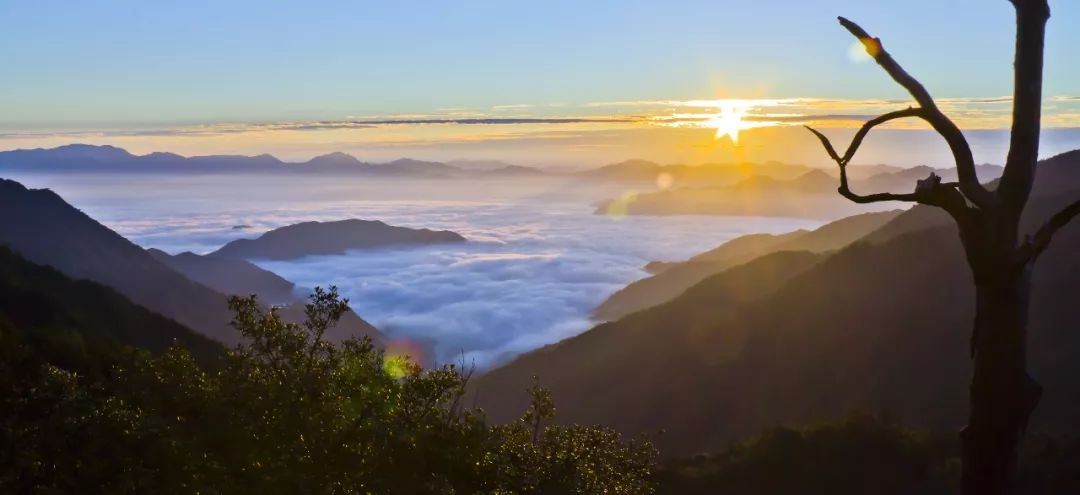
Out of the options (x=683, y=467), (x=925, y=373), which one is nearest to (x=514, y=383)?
(x=925, y=373)

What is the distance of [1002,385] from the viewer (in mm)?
8695

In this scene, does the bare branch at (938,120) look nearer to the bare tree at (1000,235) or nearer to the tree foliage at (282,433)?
the bare tree at (1000,235)

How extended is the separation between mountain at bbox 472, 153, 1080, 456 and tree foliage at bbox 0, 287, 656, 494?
42.9 meters

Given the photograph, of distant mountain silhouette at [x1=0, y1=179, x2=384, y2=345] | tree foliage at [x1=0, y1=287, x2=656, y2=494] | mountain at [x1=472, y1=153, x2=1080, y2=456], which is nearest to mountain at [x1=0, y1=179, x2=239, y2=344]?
distant mountain silhouette at [x1=0, y1=179, x2=384, y2=345]

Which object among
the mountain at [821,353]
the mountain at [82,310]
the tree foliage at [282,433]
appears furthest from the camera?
the mountain at [821,353]

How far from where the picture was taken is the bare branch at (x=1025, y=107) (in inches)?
328

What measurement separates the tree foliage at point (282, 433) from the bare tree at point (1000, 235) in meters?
7.41

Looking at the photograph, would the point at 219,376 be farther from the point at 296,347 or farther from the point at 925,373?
the point at 925,373

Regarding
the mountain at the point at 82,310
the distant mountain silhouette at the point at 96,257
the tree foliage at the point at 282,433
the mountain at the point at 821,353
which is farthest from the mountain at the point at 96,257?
the tree foliage at the point at 282,433

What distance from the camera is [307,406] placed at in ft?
44.1

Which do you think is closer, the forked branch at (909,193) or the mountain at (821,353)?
the forked branch at (909,193)

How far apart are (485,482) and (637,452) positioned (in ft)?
12.9

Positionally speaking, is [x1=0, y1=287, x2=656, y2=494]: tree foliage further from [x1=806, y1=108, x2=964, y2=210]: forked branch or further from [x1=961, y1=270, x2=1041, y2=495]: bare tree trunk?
[x1=806, y1=108, x2=964, y2=210]: forked branch

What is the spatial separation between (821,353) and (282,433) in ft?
243
